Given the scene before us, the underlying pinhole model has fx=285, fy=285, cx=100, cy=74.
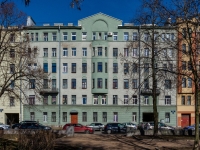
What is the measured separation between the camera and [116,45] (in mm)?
49156

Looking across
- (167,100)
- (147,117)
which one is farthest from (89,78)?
(167,100)

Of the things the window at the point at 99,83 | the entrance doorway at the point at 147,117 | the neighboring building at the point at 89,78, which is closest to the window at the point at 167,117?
the neighboring building at the point at 89,78

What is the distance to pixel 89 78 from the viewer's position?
48.7 m

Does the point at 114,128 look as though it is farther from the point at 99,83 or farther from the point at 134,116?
the point at 99,83

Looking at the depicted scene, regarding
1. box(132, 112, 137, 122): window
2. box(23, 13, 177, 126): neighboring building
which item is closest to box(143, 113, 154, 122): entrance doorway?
A: box(23, 13, 177, 126): neighboring building

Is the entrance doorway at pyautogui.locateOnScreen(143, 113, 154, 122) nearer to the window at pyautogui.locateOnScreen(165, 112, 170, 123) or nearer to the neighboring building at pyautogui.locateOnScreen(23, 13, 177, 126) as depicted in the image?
the neighboring building at pyautogui.locateOnScreen(23, 13, 177, 126)

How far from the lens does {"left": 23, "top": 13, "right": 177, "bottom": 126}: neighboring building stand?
47.9m

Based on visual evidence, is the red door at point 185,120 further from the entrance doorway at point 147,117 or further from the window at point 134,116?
the window at point 134,116

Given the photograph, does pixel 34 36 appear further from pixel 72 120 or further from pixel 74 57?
pixel 72 120

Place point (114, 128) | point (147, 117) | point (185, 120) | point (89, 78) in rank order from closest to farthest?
point (114, 128), point (185, 120), point (89, 78), point (147, 117)

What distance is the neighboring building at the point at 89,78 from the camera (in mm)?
47938

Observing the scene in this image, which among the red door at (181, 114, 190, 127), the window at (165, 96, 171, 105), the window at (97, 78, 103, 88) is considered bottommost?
the red door at (181, 114, 190, 127)

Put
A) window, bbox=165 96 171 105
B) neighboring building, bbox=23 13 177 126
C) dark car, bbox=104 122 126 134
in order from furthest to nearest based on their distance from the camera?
window, bbox=165 96 171 105, neighboring building, bbox=23 13 177 126, dark car, bbox=104 122 126 134

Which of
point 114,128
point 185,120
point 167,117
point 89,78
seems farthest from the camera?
point 89,78
